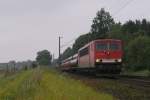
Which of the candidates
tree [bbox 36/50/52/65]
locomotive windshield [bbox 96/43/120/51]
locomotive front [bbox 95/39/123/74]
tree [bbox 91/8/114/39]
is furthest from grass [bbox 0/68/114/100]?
tree [bbox 36/50/52/65]

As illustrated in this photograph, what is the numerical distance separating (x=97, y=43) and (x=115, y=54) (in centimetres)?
173

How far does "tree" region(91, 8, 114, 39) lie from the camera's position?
137875 mm

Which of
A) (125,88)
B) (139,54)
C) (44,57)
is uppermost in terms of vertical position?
(44,57)

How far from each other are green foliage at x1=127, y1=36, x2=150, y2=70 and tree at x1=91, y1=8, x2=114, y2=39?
66752mm

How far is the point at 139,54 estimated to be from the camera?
64.9 metres

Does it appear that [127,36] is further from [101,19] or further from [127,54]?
[101,19]

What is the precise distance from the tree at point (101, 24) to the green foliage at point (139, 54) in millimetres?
66752

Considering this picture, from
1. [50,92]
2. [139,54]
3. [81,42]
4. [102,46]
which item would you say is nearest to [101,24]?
[81,42]

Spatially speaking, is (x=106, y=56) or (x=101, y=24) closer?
(x=106, y=56)

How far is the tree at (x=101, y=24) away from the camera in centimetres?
13788

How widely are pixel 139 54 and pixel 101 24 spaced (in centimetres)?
7772

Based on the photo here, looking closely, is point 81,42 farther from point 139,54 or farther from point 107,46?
point 107,46

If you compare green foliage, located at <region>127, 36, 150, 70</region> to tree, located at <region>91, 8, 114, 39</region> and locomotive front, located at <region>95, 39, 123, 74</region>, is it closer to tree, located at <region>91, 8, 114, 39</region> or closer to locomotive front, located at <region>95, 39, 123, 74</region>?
locomotive front, located at <region>95, 39, 123, 74</region>

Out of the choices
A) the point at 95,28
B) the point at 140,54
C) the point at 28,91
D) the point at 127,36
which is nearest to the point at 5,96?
the point at 28,91
